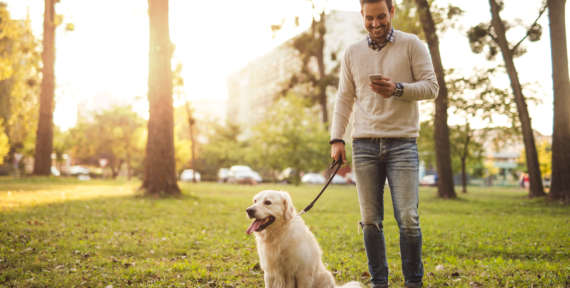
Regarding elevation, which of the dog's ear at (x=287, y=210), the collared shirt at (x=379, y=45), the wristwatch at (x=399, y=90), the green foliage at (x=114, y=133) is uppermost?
the green foliage at (x=114, y=133)

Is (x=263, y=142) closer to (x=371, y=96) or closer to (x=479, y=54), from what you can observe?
(x=479, y=54)

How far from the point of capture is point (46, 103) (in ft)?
74.5

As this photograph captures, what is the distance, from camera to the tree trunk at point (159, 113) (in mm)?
15242

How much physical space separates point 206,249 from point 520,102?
15314 millimetres

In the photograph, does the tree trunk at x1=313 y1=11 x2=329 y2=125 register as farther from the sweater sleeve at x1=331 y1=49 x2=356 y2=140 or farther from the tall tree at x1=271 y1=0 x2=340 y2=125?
the sweater sleeve at x1=331 y1=49 x2=356 y2=140

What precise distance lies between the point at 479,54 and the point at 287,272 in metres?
20.9

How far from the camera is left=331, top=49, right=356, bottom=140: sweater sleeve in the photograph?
421cm

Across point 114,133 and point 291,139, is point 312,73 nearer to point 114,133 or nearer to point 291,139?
point 291,139

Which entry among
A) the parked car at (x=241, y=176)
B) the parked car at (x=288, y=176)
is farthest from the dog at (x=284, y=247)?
the parked car at (x=241, y=176)

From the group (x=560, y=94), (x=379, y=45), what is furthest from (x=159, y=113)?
(x=560, y=94)

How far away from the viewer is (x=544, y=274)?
16.5ft

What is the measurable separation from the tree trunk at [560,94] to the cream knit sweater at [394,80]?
47.0 feet

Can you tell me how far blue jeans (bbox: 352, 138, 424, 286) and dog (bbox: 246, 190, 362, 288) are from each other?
0.48 metres

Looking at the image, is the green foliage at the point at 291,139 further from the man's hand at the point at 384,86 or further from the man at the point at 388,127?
the man's hand at the point at 384,86
